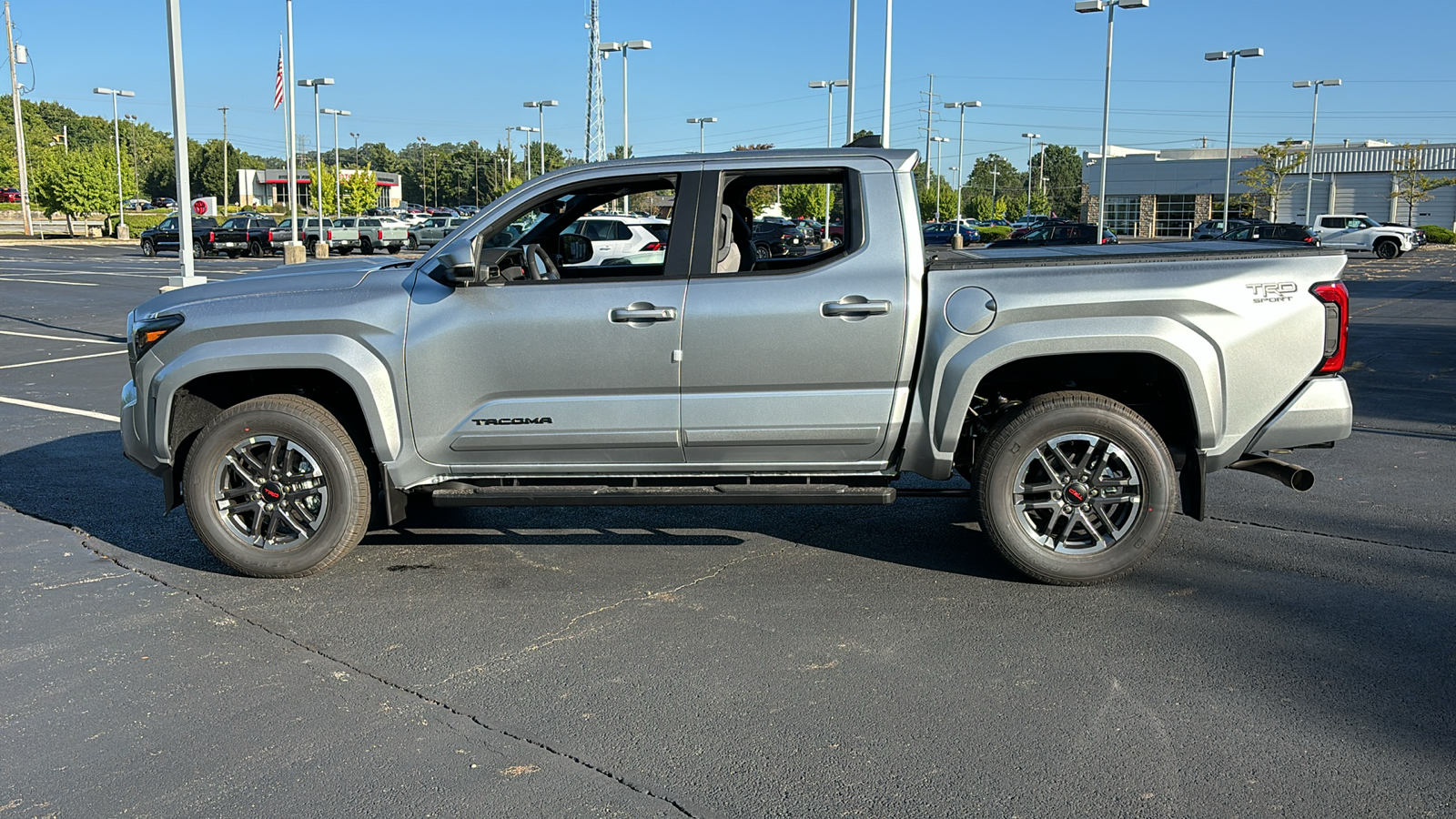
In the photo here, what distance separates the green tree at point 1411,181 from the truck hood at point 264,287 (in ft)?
243

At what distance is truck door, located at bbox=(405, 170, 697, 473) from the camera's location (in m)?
5.49

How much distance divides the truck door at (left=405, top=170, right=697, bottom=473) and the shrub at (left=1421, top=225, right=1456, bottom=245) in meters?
72.8

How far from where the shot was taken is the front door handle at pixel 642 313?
214 inches

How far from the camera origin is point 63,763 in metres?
3.81

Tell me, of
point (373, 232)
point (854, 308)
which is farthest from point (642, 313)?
point (373, 232)

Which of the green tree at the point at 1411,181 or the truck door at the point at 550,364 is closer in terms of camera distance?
the truck door at the point at 550,364

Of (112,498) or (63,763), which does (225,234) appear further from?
(63,763)

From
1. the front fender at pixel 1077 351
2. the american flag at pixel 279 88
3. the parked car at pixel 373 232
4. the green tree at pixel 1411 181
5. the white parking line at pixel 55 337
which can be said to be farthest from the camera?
the green tree at pixel 1411 181

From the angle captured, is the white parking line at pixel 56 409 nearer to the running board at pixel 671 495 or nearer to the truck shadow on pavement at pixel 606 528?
the truck shadow on pavement at pixel 606 528

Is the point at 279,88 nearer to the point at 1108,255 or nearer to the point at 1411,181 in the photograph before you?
the point at 1108,255

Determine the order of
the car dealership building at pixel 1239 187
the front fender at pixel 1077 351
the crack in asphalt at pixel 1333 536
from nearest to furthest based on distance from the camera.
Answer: the front fender at pixel 1077 351 → the crack in asphalt at pixel 1333 536 → the car dealership building at pixel 1239 187

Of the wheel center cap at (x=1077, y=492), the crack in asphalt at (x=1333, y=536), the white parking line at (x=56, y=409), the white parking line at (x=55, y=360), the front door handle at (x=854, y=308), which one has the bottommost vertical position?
the white parking line at (x=56, y=409)

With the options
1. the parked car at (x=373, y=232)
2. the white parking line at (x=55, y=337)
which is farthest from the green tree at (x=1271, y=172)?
the white parking line at (x=55, y=337)

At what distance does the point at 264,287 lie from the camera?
5.77 meters
